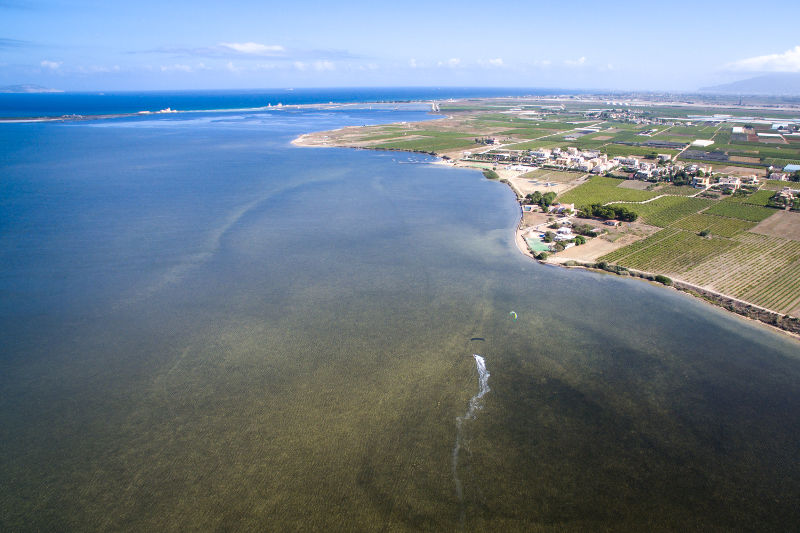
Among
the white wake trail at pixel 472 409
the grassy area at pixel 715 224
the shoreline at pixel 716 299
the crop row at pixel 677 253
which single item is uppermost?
the grassy area at pixel 715 224

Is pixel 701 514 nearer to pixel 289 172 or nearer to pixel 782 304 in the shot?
pixel 782 304

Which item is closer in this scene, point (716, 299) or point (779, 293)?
point (716, 299)

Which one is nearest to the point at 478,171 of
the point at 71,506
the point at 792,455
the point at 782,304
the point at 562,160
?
→ the point at 562,160

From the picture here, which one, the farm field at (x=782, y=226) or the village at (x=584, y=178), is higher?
the village at (x=584, y=178)

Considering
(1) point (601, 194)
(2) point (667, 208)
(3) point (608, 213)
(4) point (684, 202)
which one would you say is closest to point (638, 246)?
(3) point (608, 213)

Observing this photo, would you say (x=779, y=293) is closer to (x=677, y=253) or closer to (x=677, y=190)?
(x=677, y=253)

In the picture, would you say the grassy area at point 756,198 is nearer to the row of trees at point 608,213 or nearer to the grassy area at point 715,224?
the grassy area at point 715,224

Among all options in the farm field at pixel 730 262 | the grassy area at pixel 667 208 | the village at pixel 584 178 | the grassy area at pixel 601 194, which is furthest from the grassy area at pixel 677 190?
the farm field at pixel 730 262
